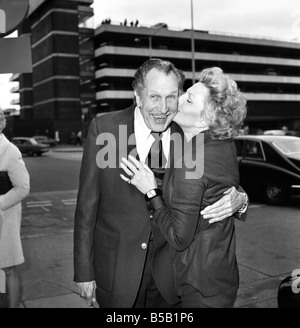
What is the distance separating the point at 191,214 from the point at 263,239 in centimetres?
473

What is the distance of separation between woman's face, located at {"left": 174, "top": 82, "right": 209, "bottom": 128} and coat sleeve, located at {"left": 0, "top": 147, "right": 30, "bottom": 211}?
1.47m

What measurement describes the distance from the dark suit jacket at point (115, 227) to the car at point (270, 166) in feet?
23.2

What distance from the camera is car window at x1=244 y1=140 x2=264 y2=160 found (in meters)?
9.34

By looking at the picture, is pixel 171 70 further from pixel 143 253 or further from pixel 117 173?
pixel 143 253

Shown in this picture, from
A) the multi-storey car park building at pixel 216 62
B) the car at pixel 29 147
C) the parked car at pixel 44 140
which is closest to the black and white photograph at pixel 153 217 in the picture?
the car at pixel 29 147

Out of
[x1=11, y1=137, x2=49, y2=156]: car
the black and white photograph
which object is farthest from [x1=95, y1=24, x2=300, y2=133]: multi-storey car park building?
the black and white photograph

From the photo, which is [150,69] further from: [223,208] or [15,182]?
[15,182]

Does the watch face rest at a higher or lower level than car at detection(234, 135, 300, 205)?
higher

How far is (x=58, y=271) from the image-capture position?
4.97 metres

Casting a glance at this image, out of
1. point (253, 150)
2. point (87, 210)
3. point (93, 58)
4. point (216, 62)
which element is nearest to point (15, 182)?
point (87, 210)

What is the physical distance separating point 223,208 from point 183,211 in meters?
0.22

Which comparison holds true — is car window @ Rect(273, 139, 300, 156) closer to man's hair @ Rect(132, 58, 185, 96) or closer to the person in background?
the person in background

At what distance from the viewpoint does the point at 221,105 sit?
1970 mm
